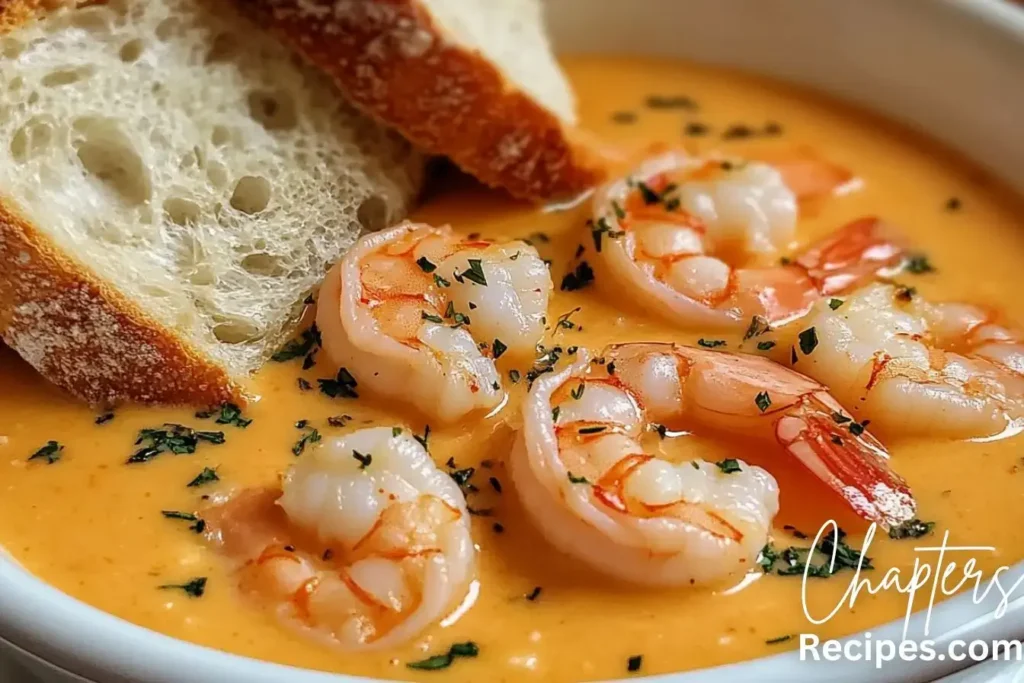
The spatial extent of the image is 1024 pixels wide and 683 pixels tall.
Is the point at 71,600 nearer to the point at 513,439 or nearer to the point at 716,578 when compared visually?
the point at 513,439

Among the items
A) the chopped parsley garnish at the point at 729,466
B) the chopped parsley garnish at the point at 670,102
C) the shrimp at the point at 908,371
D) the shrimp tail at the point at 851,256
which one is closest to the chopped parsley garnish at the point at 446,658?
the chopped parsley garnish at the point at 729,466

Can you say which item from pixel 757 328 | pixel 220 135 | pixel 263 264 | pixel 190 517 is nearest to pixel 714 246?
pixel 757 328

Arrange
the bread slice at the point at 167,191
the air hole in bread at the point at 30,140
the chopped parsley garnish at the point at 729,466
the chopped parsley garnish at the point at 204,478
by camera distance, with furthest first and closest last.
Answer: the air hole in bread at the point at 30,140 < the bread slice at the point at 167,191 < the chopped parsley garnish at the point at 204,478 < the chopped parsley garnish at the point at 729,466

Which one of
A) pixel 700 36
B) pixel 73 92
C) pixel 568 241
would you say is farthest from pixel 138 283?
pixel 700 36

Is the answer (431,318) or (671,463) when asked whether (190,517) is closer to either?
(431,318)

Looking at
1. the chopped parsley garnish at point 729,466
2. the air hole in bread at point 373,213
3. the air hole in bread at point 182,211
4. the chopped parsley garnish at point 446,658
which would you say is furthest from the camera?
the air hole in bread at point 373,213

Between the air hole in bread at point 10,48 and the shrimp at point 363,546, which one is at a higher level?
the air hole in bread at point 10,48

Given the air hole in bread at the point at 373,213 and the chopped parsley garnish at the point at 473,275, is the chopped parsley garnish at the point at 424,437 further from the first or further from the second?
the air hole in bread at the point at 373,213
